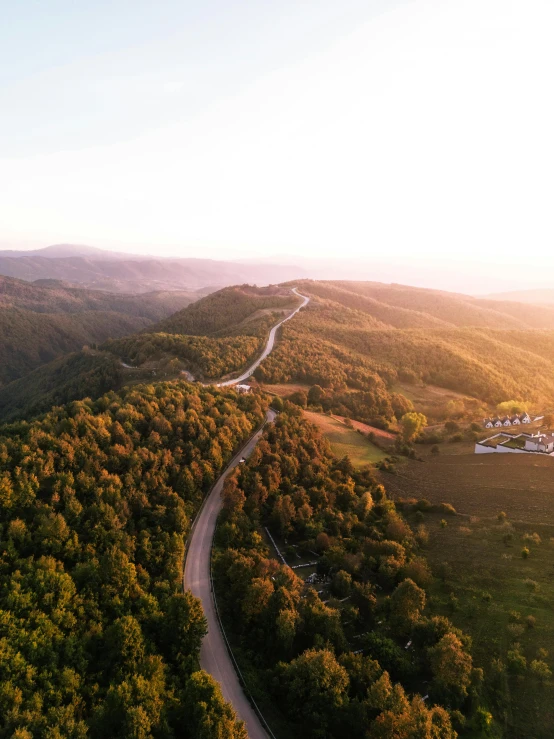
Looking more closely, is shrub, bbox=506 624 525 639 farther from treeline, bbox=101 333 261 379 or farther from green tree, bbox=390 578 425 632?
treeline, bbox=101 333 261 379

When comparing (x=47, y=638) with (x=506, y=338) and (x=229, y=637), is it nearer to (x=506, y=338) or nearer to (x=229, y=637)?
(x=229, y=637)

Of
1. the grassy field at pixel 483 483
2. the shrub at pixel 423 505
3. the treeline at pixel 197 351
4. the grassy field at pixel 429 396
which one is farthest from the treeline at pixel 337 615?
the grassy field at pixel 429 396

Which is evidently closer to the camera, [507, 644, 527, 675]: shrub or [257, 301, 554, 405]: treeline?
[507, 644, 527, 675]: shrub

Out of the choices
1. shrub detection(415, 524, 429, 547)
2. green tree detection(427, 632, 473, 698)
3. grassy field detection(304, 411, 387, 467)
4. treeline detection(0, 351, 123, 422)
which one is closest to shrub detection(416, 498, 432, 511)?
shrub detection(415, 524, 429, 547)

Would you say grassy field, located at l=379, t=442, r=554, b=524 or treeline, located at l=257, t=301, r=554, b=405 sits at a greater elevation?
treeline, located at l=257, t=301, r=554, b=405

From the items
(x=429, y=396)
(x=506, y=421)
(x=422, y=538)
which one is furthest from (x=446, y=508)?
(x=429, y=396)

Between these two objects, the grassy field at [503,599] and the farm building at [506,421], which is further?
the farm building at [506,421]

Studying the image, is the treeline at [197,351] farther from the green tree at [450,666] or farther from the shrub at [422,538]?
the green tree at [450,666]

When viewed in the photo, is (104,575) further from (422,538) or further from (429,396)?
(429,396)
